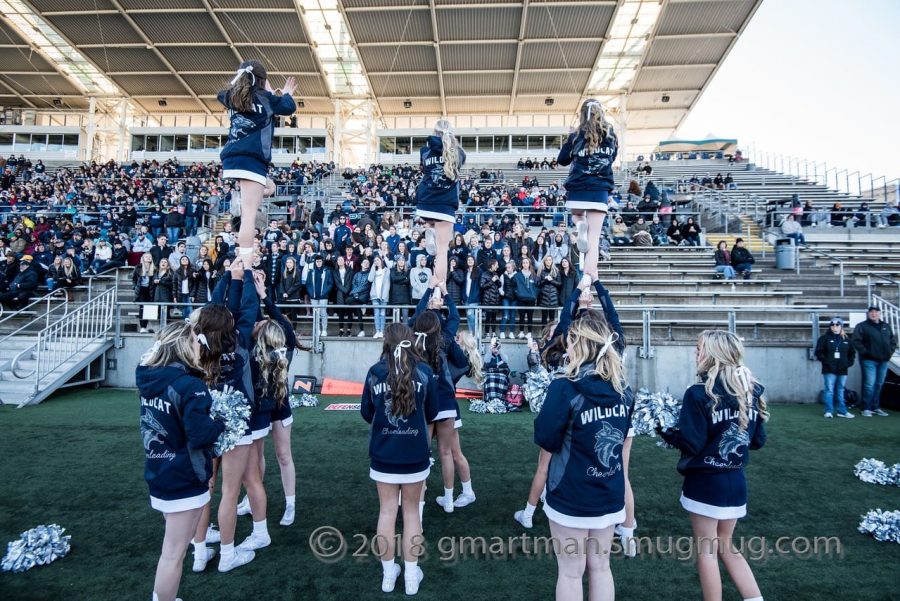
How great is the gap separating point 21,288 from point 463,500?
11.5m

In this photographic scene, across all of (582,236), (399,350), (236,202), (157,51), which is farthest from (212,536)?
(157,51)

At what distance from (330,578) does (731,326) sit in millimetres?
8287

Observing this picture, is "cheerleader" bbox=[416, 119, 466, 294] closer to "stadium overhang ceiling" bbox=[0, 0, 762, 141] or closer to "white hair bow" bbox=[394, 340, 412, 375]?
"white hair bow" bbox=[394, 340, 412, 375]

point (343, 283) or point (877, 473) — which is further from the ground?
point (343, 283)

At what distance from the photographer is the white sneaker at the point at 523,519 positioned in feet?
13.6

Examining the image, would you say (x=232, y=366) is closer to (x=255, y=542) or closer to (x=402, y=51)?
(x=255, y=542)

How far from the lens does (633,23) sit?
84.4 feet

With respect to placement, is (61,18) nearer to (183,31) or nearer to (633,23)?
(183,31)

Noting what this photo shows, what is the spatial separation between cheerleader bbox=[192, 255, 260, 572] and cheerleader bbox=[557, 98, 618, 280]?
2.50 m

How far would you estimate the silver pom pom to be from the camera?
9.32 feet

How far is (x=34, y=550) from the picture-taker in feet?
11.6

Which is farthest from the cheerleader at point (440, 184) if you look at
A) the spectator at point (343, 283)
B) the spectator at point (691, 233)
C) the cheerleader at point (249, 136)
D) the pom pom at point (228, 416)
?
the spectator at point (691, 233)

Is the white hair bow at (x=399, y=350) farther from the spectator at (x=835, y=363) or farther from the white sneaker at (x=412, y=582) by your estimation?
the spectator at (x=835, y=363)

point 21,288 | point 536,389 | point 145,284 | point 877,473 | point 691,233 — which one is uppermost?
point 691,233
